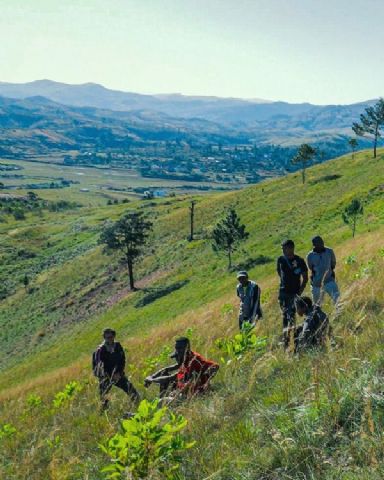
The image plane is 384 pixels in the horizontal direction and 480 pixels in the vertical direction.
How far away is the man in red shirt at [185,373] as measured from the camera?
293 inches

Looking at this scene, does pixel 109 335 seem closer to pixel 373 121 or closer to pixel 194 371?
pixel 194 371

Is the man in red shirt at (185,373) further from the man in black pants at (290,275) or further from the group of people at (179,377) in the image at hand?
the man in black pants at (290,275)

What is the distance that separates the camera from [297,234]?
4750 cm

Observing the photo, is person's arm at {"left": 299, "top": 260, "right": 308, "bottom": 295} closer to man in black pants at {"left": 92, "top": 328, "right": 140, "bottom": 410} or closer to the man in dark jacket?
the man in dark jacket

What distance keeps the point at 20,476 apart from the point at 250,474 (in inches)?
137

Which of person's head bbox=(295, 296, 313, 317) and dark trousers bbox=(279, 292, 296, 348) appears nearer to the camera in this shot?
person's head bbox=(295, 296, 313, 317)

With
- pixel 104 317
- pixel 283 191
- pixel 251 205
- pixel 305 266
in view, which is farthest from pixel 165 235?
pixel 305 266

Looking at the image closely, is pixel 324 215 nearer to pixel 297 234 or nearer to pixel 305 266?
pixel 297 234

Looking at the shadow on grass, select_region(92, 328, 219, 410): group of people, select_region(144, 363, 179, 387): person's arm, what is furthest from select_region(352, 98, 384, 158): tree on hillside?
select_region(144, 363, 179, 387): person's arm

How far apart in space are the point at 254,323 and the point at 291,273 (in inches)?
62.4

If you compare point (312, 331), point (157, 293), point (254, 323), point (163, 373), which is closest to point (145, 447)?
point (312, 331)

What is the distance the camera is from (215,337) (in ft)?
40.7

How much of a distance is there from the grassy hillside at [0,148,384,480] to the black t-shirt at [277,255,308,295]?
95 cm

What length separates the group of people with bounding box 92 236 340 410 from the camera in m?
7.43
